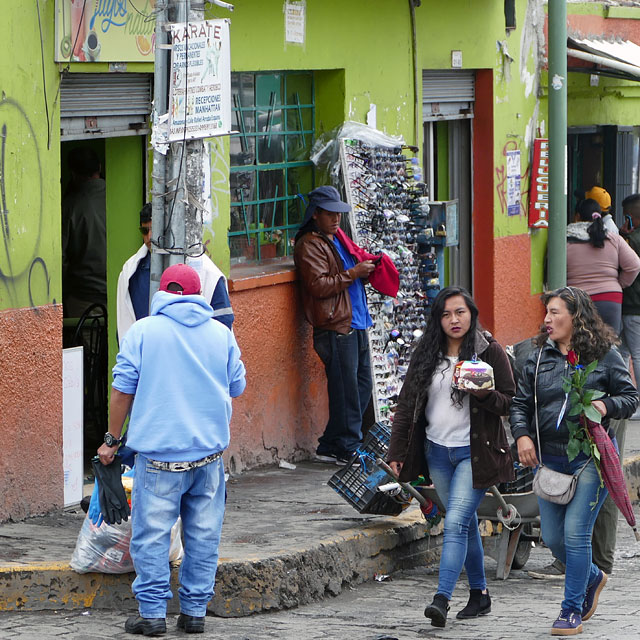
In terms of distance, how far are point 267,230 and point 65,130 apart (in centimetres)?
236

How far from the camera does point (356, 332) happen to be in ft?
31.9

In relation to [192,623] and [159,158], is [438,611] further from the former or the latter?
[159,158]

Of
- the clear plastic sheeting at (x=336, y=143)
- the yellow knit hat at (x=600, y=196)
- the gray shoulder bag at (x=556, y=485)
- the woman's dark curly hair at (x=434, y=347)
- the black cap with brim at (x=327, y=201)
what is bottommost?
the gray shoulder bag at (x=556, y=485)

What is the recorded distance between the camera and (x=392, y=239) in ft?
34.2

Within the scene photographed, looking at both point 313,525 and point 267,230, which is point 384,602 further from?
point 267,230

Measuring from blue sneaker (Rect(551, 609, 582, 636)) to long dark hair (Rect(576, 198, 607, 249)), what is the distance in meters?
6.27

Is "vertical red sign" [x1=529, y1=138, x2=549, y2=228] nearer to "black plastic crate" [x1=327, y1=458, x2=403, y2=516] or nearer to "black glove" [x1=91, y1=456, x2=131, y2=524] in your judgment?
"black plastic crate" [x1=327, y1=458, x2=403, y2=516]

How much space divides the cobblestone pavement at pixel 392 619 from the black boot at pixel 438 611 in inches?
2.1

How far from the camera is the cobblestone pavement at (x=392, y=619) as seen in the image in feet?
21.2

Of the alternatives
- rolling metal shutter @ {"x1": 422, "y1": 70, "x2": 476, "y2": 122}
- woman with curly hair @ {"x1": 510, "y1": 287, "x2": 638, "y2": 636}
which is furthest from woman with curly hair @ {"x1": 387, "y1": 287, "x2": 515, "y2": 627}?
rolling metal shutter @ {"x1": 422, "y1": 70, "x2": 476, "y2": 122}

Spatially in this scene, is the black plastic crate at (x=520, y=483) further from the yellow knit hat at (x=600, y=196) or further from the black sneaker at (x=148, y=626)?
the yellow knit hat at (x=600, y=196)

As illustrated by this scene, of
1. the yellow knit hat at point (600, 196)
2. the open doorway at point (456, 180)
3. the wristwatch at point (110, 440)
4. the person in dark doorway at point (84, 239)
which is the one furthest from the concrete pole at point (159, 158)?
the yellow knit hat at point (600, 196)

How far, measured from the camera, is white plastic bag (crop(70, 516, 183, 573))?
6.61 m

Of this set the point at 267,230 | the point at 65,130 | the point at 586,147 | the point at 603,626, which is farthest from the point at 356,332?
the point at 586,147
